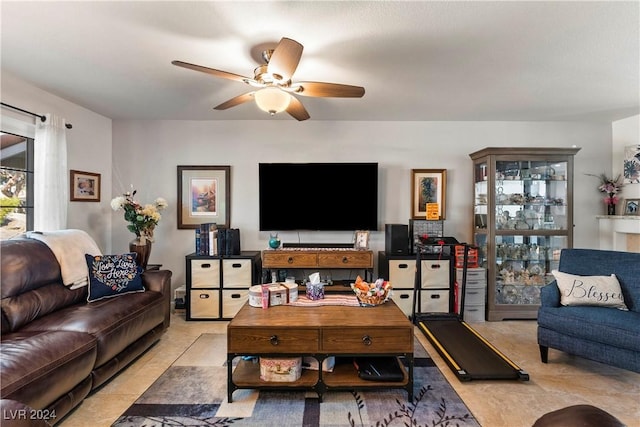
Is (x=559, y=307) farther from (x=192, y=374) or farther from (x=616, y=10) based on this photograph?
(x=192, y=374)

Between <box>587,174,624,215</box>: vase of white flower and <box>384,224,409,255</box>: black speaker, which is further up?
<box>587,174,624,215</box>: vase of white flower

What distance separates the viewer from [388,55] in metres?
2.24

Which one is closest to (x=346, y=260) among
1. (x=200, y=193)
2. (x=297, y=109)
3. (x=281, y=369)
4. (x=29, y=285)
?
(x=281, y=369)

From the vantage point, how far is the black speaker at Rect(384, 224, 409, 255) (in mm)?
3593

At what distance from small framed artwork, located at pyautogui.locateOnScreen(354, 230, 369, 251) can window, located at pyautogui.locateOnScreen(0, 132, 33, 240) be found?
3267 mm

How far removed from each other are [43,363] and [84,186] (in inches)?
99.8

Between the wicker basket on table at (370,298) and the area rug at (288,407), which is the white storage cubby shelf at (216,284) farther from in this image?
the wicker basket on table at (370,298)

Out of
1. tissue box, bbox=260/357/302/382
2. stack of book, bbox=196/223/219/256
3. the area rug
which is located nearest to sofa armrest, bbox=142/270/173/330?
stack of book, bbox=196/223/219/256

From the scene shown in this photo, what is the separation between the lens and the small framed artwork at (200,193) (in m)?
3.93

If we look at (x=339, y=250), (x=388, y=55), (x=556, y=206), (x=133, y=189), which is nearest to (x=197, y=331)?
(x=339, y=250)

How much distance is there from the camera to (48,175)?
287cm

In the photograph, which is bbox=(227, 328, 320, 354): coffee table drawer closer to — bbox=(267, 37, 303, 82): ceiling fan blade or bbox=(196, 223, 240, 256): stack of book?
bbox=(267, 37, 303, 82): ceiling fan blade

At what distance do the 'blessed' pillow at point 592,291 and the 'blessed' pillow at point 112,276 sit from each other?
144 inches

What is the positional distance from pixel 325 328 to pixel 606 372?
7.54 feet
